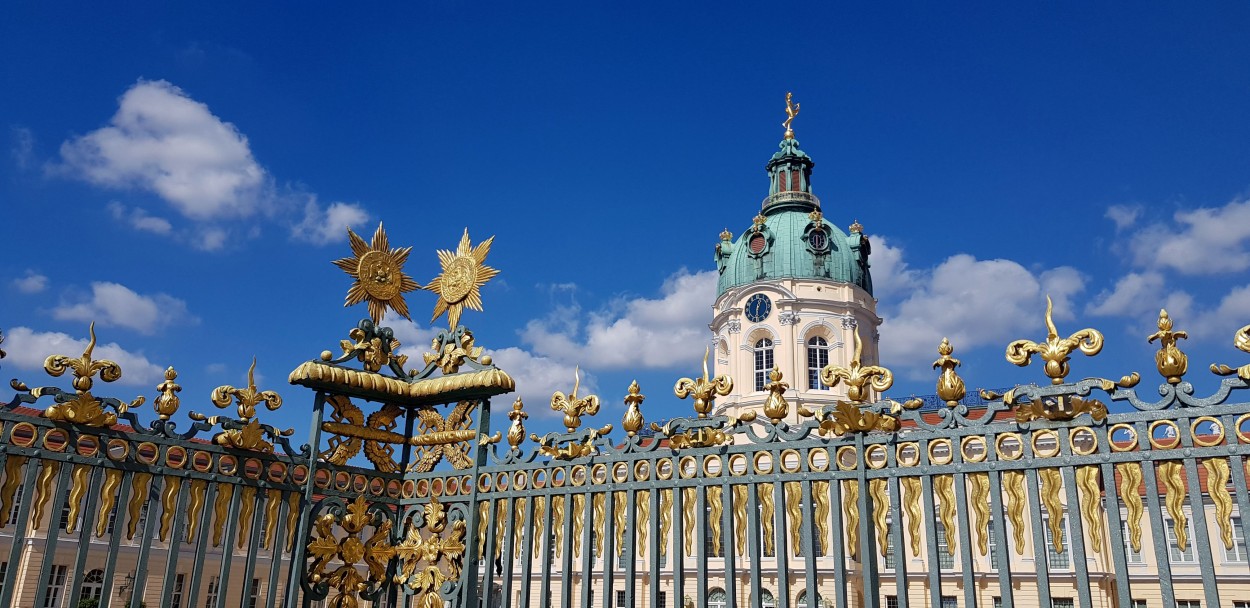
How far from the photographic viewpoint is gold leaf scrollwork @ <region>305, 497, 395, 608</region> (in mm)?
8359

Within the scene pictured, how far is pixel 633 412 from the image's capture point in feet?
24.6

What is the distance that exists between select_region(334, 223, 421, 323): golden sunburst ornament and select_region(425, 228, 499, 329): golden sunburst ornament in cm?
33

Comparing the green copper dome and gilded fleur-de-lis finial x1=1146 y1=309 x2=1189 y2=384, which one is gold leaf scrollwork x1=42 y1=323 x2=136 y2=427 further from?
the green copper dome

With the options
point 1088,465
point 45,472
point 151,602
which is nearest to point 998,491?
point 1088,465

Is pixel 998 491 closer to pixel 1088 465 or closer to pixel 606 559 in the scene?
pixel 1088 465

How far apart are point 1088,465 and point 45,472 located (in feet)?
24.6

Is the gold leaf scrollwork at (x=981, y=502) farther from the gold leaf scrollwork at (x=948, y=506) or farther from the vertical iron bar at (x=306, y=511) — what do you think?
the vertical iron bar at (x=306, y=511)

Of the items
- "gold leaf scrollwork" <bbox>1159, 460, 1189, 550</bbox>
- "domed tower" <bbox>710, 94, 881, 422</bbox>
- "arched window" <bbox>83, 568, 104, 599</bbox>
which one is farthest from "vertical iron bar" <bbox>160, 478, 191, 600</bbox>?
"domed tower" <bbox>710, 94, 881, 422</bbox>

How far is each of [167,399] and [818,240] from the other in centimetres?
3379

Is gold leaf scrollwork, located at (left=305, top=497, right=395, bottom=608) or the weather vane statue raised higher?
the weather vane statue

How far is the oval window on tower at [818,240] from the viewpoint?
3869cm

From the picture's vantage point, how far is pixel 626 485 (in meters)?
7.35

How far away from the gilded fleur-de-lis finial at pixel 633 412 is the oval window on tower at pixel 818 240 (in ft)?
106

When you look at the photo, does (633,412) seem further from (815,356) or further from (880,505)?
(815,356)
